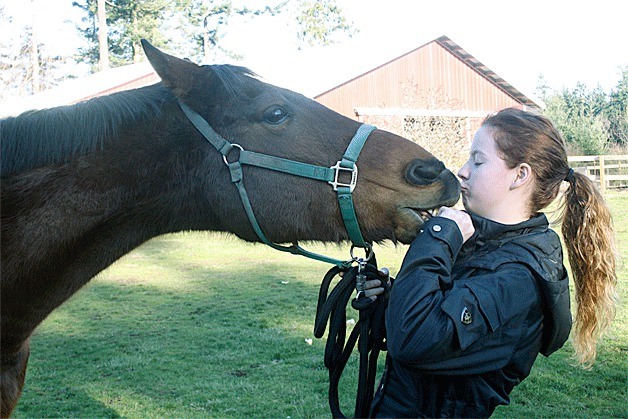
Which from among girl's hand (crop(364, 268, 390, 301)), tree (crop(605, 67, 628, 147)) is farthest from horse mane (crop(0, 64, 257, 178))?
tree (crop(605, 67, 628, 147))

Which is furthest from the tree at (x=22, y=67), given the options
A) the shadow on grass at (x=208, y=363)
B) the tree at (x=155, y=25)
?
the shadow on grass at (x=208, y=363)

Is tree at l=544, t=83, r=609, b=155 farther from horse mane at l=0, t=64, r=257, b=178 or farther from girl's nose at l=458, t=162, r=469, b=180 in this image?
horse mane at l=0, t=64, r=257, b=178

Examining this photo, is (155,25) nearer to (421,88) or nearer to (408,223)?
(421,88)

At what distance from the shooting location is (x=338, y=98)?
22672 mm

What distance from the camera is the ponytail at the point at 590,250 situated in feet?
7.52

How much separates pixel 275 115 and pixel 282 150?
0.53 ft

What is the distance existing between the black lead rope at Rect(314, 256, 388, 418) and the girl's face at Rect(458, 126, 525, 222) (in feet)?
1.76

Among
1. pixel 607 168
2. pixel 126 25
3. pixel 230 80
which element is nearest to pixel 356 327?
pixel 230 80

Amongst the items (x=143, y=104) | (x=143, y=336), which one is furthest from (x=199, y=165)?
(x=143, y=336)

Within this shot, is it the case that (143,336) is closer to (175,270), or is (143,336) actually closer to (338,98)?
(175,270)

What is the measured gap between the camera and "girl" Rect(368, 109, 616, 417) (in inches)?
76.0

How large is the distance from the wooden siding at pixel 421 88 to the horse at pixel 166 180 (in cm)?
1918

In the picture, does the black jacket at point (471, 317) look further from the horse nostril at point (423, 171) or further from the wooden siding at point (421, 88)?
the wooden siding at point (421, 88)

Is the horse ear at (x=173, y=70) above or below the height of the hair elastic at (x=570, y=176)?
above
